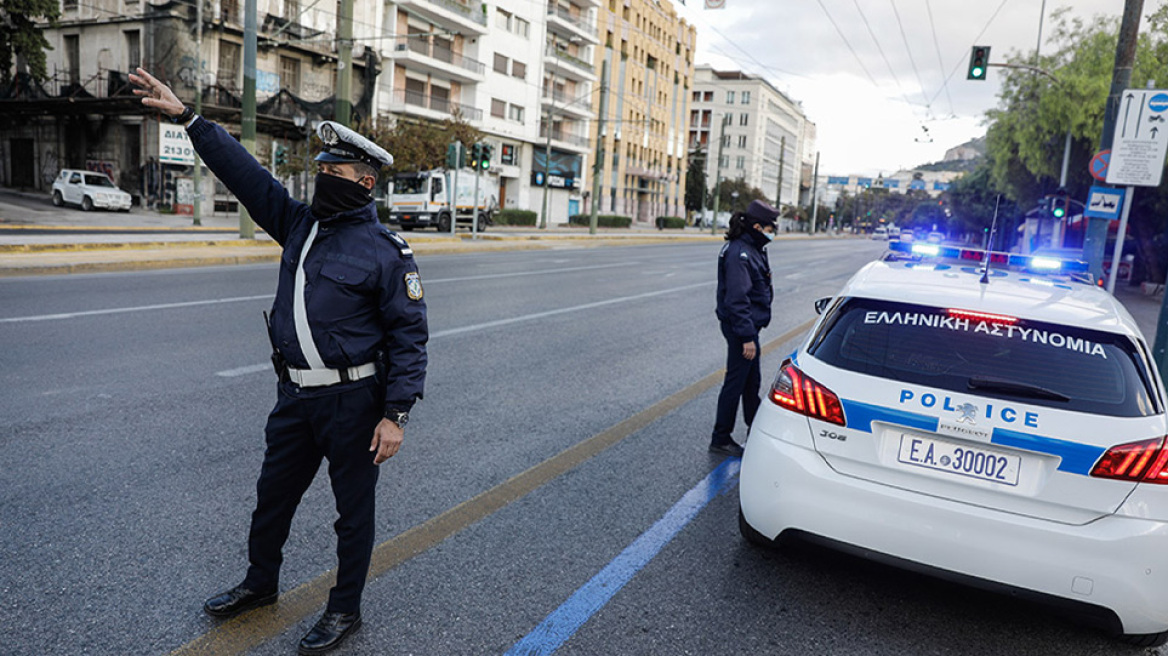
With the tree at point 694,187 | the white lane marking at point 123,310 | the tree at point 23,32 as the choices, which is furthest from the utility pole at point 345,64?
the tree at point 694,187

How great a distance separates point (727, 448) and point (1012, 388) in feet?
8.11

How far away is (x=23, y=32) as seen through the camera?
27016mm

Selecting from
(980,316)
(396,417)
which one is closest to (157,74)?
(396,417)

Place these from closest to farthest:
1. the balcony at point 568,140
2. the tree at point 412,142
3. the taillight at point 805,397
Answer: the taillight at point 805,397 → the tree at point 412,142 → the balcony at point 568,140

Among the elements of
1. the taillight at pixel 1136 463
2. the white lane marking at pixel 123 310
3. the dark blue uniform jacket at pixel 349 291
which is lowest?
the white lane marking at pixel 123 310

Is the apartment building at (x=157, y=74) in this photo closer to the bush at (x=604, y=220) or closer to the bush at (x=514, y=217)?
the bush at (x=514, y=217)

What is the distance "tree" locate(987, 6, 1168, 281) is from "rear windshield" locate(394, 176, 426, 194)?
903 inches

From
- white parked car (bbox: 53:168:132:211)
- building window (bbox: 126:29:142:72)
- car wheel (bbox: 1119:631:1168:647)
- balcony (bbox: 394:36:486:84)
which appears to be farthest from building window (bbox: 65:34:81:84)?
car wheel (bbox: 1119:631:1168:647)

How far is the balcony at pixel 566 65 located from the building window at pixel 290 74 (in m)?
20.7

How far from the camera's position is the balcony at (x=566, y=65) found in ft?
183

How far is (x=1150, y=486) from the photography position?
2.83 m

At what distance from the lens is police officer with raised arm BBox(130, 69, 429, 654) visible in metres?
2.72

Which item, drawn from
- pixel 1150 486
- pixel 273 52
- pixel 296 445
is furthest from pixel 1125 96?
pixel 273 52

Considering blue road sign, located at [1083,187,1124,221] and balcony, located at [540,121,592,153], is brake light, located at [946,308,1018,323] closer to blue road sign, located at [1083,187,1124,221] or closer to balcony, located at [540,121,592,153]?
blue road sign, located at [1083,187,1124,221]
